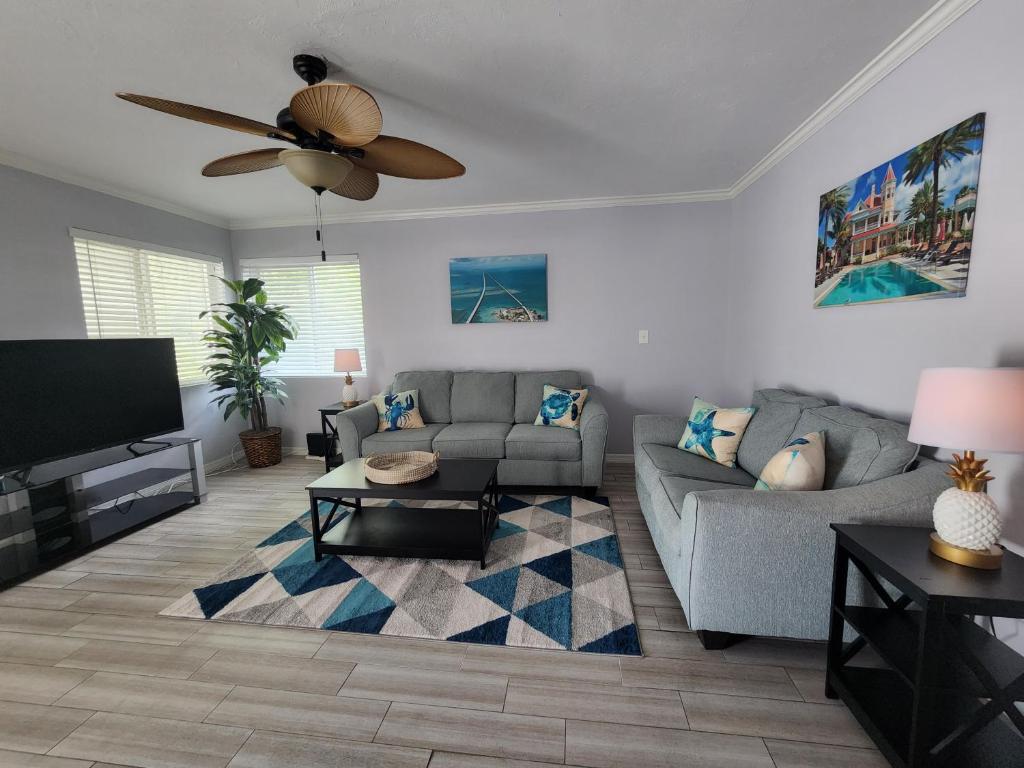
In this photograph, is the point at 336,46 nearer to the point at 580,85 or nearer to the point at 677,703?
the point at 580,85

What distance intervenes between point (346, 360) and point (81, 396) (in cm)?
180

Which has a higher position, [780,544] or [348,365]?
[348,365]

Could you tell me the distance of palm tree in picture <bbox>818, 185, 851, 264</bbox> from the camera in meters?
2.22

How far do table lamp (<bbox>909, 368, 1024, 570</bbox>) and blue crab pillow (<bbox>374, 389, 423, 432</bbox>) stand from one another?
10.5ft

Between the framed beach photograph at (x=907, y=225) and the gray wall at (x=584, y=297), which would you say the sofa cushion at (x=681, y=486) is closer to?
the framed beach photograph at (x=907, y=225)

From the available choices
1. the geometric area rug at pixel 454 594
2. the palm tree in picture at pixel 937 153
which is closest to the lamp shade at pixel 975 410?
the palm tree in picture at pixel 937 153

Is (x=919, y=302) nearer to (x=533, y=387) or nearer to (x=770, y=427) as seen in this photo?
(x=770, y=427)

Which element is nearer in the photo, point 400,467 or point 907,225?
point 907,225

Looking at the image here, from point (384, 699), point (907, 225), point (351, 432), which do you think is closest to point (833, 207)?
point (907, 225)

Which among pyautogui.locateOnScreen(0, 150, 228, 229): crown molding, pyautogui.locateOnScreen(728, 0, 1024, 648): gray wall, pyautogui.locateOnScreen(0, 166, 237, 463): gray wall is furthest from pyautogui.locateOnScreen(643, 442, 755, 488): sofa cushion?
pyautogui.locateOnScreen(0, 150, 228, 229): crown molding

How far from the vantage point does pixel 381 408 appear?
377cm

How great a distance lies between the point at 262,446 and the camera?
4.14 metres

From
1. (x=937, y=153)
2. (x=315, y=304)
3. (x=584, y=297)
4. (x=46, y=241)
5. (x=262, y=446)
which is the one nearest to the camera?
(x=937, y=153)

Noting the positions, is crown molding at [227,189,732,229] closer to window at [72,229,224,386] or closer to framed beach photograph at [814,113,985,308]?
window at [72,229,224,386]
